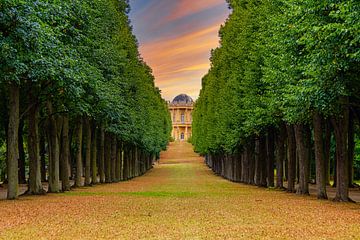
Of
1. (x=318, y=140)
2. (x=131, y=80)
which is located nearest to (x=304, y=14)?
(x=318, y=140)

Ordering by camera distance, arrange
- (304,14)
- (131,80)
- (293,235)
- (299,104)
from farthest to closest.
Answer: (131,80)
(299,104)
(304,14)
(293,235)

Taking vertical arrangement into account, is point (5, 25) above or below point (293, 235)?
above

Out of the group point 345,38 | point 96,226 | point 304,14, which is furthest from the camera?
point 304,14

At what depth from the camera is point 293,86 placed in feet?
73.1

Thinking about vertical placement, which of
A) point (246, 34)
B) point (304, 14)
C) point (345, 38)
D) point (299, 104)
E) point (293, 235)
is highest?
point (246, 34)

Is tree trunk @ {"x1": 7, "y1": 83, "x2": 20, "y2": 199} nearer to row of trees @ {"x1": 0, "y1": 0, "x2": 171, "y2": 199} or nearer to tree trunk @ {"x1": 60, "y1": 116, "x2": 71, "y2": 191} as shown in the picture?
row of trees @ {"x1": 0, "y1": 0, "x2": 171, "y2": 199}

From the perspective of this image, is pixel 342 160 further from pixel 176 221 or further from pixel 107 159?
pixel 107 159

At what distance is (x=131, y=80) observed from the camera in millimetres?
50125

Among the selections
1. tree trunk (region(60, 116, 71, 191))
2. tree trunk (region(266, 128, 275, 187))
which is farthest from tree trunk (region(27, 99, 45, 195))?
tree trunk (region(266, 128, 275, 187))

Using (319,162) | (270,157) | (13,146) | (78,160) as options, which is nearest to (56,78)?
(13,146)

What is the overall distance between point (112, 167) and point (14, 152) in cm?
2694

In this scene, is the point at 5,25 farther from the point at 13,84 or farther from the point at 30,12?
the point at 13,84

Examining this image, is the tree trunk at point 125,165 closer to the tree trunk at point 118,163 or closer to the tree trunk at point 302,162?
the tree trunk at point 118,163

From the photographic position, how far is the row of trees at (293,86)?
1809 cm
